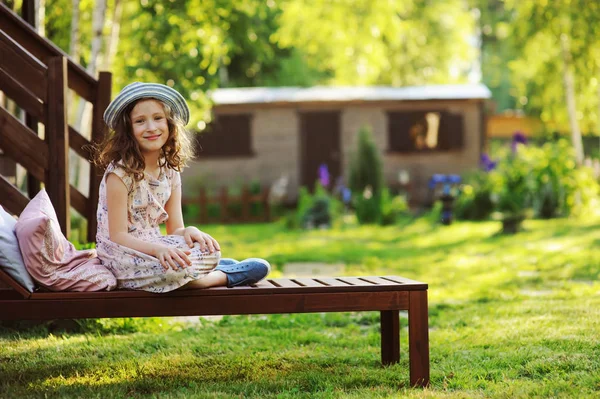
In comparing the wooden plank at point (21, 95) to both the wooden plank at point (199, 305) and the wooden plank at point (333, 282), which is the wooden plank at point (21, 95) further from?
the wooden plank at point (333, 282)

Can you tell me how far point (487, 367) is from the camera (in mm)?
4512

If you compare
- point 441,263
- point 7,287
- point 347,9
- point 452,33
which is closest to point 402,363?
point 7,287

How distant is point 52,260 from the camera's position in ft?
12.8

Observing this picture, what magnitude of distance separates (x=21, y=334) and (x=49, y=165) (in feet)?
3.73

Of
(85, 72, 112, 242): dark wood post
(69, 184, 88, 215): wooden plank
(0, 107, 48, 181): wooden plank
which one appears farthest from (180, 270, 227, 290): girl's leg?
(69, 184, 88, 215): wooden plank

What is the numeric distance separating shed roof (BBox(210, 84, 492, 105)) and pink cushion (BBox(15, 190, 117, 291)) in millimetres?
17265

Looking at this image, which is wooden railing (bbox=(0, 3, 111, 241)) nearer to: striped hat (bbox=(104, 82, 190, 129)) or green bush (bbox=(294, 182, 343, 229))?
striped hat (bbox=(104, 82, 190, 129))

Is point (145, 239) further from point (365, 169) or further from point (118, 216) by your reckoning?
point (365, 169)

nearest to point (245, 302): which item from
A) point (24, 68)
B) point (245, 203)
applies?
point (24, 68)

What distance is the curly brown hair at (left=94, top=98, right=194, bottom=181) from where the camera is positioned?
404 cm

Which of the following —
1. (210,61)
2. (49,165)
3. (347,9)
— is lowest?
(49,165)

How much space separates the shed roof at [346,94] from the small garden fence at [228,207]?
2642 millimetres

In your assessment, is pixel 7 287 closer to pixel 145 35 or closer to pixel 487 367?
pixel 487 367

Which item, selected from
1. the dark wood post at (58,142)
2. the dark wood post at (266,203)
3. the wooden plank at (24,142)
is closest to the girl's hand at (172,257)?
the dark wood post at (58,142)
